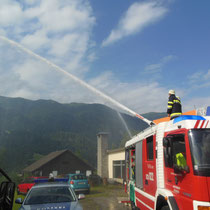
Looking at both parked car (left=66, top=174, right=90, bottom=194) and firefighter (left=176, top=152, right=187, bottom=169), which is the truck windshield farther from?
parked car (left=66, top=174, right=90, bottom=194)

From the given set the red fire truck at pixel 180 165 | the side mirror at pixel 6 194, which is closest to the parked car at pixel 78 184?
the red fire truck at pixel 180 165

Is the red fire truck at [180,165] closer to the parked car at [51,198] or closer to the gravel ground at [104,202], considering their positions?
the parked car at [51,198]

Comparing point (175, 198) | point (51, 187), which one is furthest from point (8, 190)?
point (175, 198)

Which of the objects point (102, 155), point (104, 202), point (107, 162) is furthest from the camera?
point (107, 162)

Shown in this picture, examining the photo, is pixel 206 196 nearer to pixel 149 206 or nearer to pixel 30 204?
pixel 149 206

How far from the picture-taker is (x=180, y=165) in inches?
195

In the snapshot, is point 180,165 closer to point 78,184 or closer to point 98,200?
point 98,200

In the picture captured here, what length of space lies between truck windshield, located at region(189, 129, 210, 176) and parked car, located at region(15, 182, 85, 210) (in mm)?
3413

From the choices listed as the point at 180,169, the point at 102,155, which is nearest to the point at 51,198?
the point at 180,169

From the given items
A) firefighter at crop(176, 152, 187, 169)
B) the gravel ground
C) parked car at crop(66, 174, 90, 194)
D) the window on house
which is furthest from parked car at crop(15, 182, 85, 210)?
the window on house

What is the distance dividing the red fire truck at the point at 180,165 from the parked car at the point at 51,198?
2.14m

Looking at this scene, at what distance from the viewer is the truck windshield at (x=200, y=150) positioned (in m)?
4.55

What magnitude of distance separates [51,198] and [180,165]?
3.95 meters

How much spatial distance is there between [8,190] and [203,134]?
13.0ft
